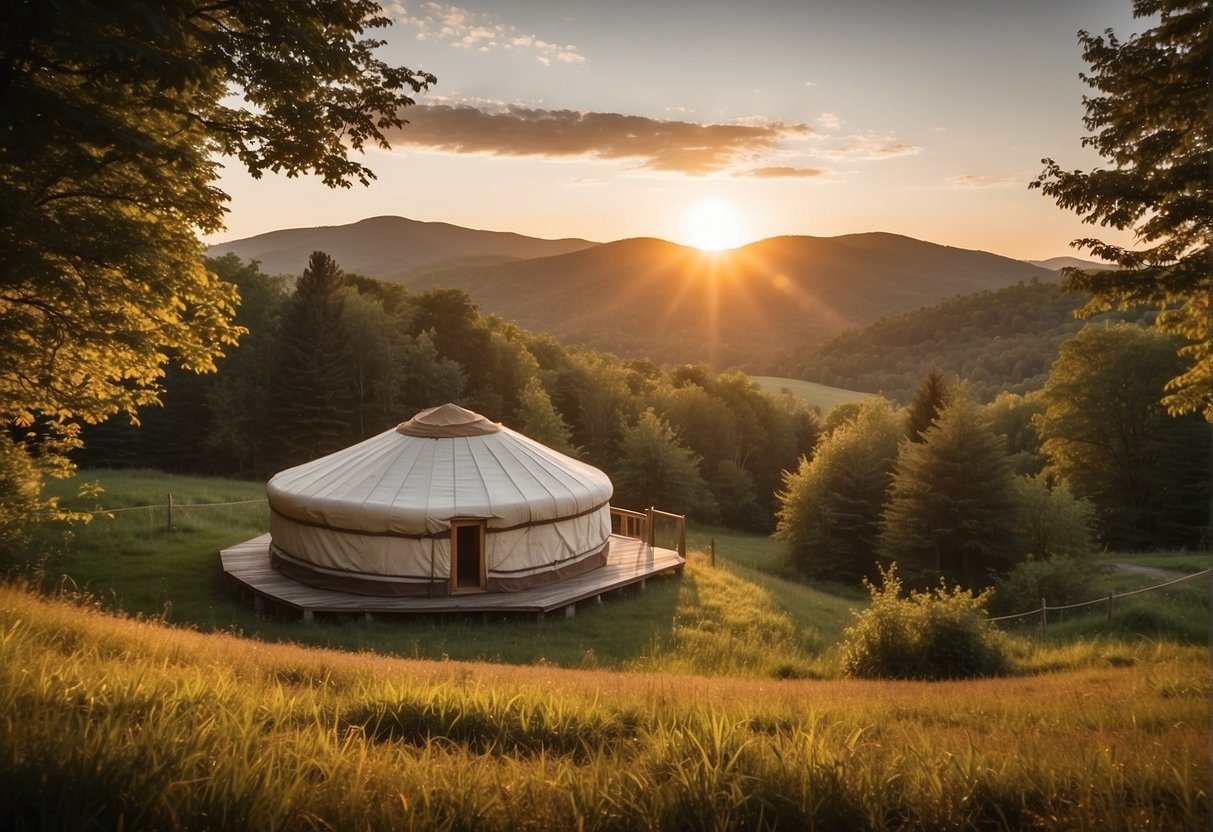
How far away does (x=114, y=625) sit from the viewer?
5.70m

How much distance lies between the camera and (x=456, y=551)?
12.3 m

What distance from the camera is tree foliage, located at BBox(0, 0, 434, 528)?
16.5 ft

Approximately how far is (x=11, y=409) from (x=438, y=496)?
5.74 m

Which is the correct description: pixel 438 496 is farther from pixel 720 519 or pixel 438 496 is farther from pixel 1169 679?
pixel 720 519

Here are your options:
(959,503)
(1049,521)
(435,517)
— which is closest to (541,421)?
(959,503)

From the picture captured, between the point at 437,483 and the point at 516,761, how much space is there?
10.1 metres

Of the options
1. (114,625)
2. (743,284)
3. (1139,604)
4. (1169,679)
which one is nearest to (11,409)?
(114,625)

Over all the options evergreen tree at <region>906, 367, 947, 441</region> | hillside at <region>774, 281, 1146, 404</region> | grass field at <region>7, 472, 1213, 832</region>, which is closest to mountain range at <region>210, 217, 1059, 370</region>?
→ hillside at <region>774, 281, 1146, 404</region>

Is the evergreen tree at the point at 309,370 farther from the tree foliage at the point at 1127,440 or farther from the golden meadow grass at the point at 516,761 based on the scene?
the tree foliage at the point at 1127,440

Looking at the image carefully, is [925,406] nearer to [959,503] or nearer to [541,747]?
[959,503]

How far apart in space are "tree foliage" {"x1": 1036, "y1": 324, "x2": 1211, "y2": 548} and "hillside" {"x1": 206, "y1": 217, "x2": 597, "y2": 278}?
76734 mm

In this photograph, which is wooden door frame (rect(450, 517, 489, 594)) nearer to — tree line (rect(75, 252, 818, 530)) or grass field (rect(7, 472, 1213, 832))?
grass field (rect(7, 472, 1213, 832))

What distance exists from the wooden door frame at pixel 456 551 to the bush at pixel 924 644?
19.0 ft

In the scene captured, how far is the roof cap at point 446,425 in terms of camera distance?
14.0 meters
